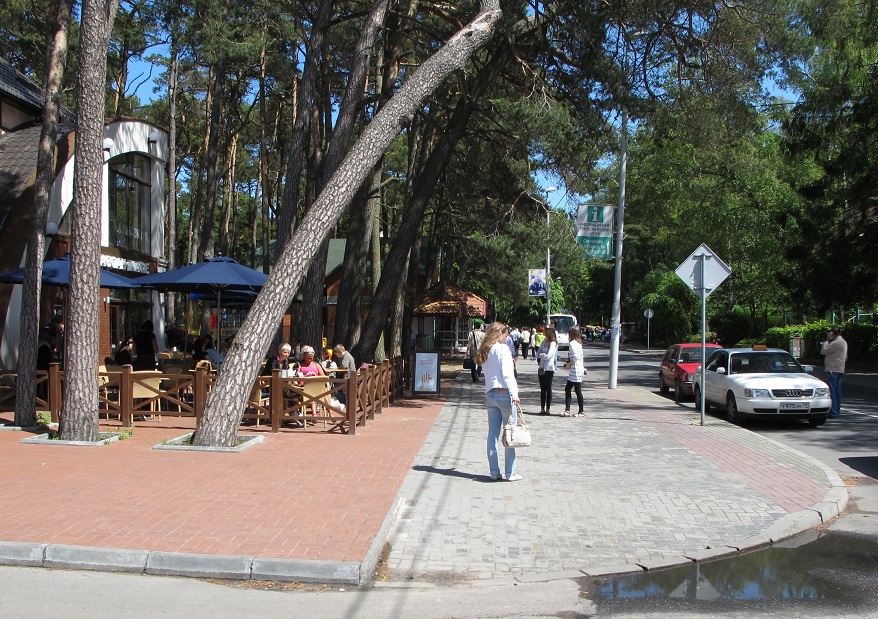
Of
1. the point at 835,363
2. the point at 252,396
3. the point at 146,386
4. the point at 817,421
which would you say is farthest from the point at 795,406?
the point at 146,386

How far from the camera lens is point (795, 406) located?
1390 centimetres

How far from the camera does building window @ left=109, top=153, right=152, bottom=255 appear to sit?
2139 cm

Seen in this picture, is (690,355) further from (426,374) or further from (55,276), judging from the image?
(55,276)

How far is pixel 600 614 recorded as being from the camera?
16.9 ft

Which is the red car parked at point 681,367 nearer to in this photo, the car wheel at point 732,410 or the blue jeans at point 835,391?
the blue jeans at point 835,391

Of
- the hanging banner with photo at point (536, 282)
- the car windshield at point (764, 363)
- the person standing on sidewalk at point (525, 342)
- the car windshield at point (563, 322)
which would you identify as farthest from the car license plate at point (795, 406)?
the car windshield at point (563, 322)

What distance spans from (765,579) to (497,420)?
3.68 metres

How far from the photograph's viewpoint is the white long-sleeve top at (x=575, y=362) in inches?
583

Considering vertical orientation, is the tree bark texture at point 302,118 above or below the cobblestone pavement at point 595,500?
above

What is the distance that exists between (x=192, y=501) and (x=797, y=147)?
2495 cm

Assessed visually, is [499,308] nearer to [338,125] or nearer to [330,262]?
[330,262]

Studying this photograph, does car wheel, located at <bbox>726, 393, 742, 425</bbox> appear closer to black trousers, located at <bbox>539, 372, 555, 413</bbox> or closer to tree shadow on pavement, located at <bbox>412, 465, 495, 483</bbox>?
black trousers, located at <bbox>539, 372, 555, 413</bbox>

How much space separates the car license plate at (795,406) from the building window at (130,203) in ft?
56.4

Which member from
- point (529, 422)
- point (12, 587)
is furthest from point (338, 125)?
point (12, 587)
